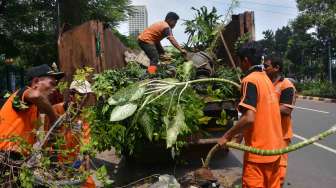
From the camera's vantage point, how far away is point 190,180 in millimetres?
5770

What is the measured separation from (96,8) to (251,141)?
18.0 metres

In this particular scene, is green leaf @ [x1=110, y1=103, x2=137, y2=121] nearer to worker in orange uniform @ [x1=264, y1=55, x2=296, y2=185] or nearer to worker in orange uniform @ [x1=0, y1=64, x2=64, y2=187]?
worker in orange uniform @ [x1=0, y1=64, x2=64, y2=187]

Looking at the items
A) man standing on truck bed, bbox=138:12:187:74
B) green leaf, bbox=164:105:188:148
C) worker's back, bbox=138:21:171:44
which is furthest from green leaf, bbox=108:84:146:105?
worker's back, bbox=138:21:171:44

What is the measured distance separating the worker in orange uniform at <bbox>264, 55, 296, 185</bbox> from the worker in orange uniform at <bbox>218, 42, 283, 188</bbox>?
900mm

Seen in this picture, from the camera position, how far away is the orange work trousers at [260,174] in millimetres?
3605

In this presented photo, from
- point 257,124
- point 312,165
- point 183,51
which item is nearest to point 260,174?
point 257,124

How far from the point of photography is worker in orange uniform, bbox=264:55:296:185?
4676mm

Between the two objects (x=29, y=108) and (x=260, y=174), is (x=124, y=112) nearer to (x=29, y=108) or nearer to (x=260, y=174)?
(x=29, y=108)

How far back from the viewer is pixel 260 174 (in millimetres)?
3617

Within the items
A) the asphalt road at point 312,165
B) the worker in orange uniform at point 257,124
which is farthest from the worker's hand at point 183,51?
the worker in orange uniform at point 257,124

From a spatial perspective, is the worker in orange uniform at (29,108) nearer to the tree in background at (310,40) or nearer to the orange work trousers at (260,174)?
the orange work trousers at (260,174)

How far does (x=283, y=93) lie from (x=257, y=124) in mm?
1309

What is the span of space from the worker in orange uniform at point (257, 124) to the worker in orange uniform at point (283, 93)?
0.90m

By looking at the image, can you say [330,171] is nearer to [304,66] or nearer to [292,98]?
[292,98]
